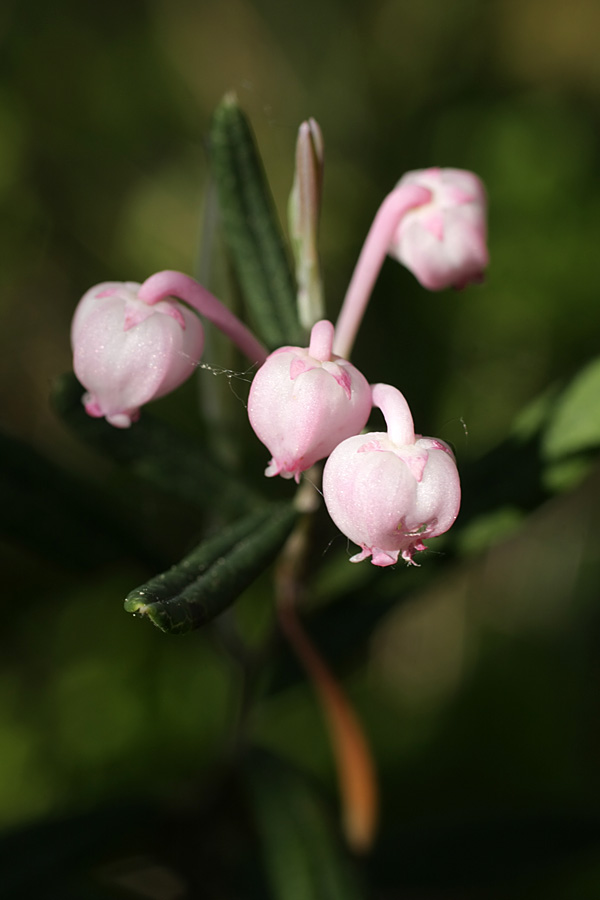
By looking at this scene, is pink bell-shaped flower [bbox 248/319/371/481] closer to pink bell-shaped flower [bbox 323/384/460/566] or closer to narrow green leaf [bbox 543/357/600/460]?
pink bell-shaped flower [bbox 323/384/460/566]

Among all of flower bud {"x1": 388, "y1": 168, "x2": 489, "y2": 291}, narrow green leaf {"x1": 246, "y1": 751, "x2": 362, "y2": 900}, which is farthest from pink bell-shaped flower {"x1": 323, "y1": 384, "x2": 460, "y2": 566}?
narrow green leaf {"x1": 246, "y1": 751, "x2": 362, "y2": 900}

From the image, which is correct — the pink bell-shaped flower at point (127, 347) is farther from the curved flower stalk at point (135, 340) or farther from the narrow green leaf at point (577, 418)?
the narrow green leaf at point (577, 418)

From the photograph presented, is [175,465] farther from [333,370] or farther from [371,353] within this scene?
[371,353]

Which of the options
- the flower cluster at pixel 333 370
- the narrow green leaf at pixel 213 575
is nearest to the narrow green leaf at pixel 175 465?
the narrow green leaf at pixel 213 575

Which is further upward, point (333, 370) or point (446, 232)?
point (446, 232)

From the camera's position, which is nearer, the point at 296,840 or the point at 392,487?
the point at 392,487

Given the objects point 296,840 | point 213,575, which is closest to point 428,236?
point 213,575
